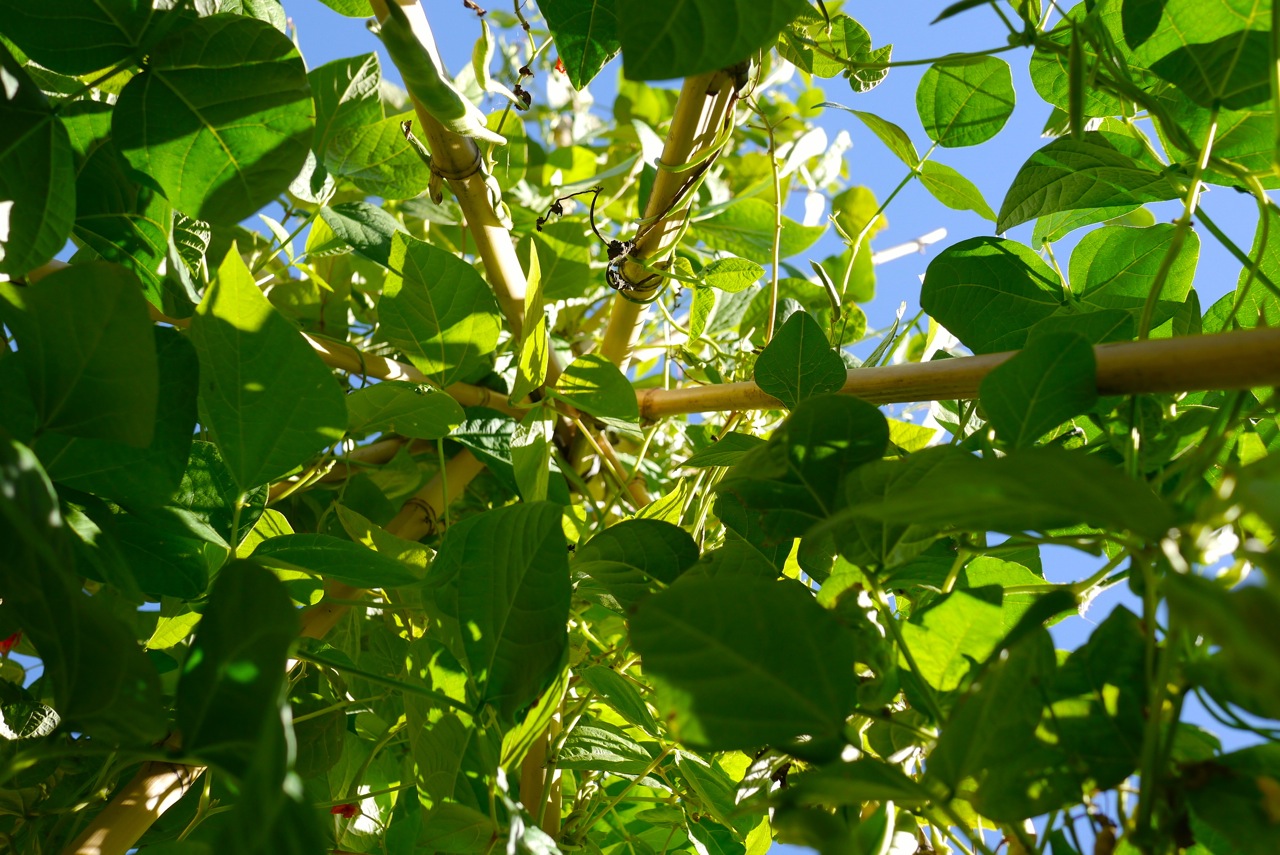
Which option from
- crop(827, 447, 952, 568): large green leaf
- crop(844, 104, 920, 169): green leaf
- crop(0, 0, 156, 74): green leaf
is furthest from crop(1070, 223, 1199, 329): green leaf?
crop(0, 0, 156, 74): green leaf

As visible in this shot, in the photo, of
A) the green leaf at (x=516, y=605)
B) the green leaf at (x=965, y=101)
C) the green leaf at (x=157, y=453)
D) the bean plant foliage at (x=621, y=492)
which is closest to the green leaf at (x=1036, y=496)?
the bean plant foliage at (x=621, y=492)

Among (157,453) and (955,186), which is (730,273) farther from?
(157,453)

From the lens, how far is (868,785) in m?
0.19

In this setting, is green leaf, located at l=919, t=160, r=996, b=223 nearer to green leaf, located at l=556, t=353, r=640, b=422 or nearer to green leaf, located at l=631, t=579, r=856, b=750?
green leaf, located at l=556, t=353, r=640, b=422

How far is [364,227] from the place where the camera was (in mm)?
514

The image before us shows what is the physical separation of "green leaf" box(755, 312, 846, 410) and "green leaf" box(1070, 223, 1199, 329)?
15 centimetres

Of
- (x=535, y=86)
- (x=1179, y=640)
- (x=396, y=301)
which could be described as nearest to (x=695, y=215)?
(x=396, y=301)

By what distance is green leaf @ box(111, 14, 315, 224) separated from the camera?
299 millimetres

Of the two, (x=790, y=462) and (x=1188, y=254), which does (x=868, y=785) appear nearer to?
(x=790, y=462)

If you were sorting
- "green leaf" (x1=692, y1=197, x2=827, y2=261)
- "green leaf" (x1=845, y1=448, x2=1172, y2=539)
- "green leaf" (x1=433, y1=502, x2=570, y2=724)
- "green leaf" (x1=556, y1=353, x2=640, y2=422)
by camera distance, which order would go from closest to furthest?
"green leaf" (x1=845, y1=448, x2=1172, y2=539) < "green leaf" (x1=433, y1=502, x2=570, y2=724) < "green leaf" (x1=556, y1=353, x2=640, y2=422) < "green leaf" (x1=692, y1=197, x2=827, y2=261)

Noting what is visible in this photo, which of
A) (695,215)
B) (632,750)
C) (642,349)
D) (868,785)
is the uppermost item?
(695,215)

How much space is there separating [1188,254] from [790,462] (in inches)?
10.2

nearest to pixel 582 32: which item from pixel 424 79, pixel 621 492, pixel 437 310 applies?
pixel 424 79

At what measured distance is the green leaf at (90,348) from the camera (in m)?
0.25
